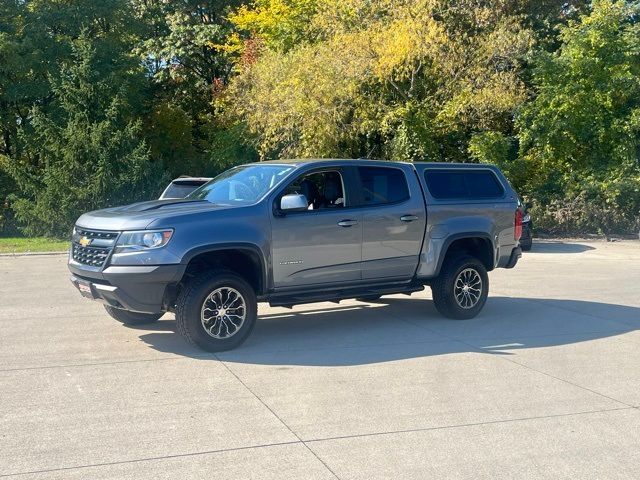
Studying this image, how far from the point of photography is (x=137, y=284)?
7750mm

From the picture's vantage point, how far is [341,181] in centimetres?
926

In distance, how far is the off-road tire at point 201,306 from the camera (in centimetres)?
795

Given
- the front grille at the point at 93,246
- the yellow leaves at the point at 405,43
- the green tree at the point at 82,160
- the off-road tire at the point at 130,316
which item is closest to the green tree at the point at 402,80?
the yellow leaves at the point at 405,43

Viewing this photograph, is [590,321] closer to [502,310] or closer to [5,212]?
[502,310]

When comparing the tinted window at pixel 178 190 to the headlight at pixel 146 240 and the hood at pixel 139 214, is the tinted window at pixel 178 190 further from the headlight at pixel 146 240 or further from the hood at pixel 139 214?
the headlight at pixel 146 240

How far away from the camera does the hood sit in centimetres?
789

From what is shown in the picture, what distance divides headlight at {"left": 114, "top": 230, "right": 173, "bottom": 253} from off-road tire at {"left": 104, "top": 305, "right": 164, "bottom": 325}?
70.4 inches

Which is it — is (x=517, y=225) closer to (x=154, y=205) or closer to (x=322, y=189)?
(x=322, y=189)

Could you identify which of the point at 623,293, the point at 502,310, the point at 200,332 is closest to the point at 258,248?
the point at 200,332

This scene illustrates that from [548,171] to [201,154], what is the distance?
48.6 feet

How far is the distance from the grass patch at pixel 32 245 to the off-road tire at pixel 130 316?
36.5ft

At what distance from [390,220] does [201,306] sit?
2.62m

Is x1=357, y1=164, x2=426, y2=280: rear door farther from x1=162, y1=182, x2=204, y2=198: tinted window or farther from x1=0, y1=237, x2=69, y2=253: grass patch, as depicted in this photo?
x1=0, y1=237, x2=69, y2=253: grass patch

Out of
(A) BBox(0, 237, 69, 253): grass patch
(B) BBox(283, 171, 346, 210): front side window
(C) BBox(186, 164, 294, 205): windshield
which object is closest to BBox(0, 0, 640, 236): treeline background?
(A) BBox(0, 237, 69, 253): grass patch
